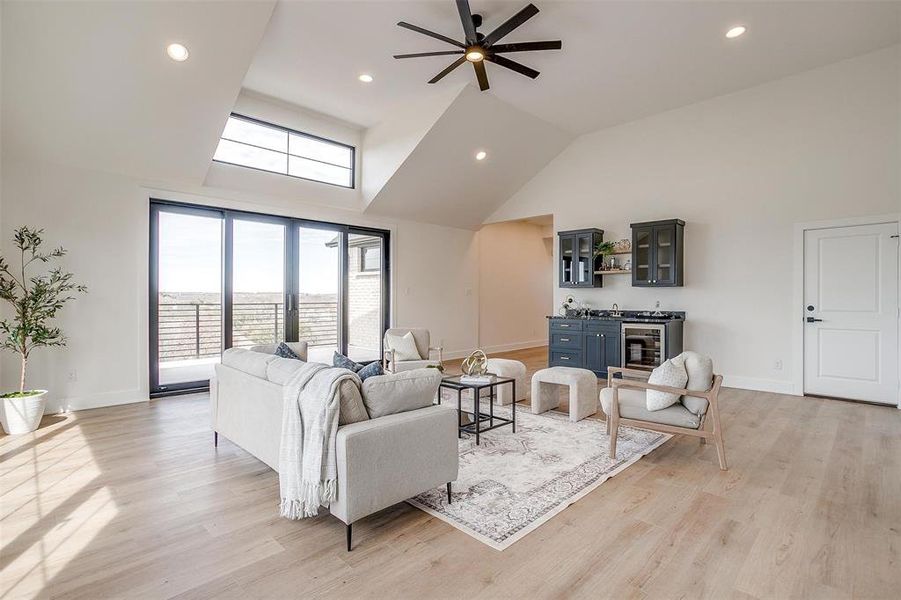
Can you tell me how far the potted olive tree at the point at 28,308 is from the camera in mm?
3887

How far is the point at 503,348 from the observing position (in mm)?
9664

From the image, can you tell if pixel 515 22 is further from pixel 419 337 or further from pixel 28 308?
pixel 28 308

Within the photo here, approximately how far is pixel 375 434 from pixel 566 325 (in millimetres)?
5092

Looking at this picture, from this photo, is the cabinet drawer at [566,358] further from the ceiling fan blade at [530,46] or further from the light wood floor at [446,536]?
the ceiling fan blade at [530,46]

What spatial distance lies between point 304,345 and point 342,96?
10.9 ft

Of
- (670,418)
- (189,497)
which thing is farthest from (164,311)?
(670,418)

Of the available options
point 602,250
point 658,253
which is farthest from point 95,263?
point 658,253

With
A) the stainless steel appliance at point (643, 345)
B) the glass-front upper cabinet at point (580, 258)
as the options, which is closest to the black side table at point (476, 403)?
the stainless steel appliance at point (643, 345)

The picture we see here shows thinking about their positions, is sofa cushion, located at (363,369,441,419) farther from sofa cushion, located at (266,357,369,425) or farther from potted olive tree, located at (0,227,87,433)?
potted olive tree, located at (0,227,87,433)

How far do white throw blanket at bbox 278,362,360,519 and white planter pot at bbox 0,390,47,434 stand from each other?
3.20 meters

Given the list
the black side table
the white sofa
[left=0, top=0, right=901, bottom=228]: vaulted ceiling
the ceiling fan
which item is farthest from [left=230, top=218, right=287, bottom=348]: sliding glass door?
the ceiling fan

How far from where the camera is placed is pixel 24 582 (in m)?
1.89

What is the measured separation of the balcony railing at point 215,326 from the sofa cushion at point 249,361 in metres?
2.53

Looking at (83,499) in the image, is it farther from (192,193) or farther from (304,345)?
(192,193)
